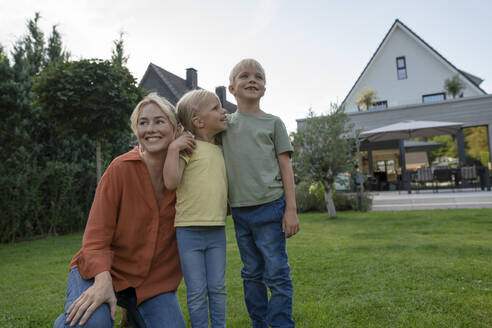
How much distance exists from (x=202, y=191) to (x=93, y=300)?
748mm

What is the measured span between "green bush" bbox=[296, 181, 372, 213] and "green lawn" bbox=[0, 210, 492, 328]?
3.83 m

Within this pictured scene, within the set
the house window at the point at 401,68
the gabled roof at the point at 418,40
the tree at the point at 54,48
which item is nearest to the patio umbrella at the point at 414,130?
the gabled roof at the point at 418,40

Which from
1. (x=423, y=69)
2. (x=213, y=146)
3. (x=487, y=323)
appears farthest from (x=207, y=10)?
(x=423, y=69)

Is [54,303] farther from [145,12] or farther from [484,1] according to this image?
[484,1]

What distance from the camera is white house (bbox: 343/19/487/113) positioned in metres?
19.6

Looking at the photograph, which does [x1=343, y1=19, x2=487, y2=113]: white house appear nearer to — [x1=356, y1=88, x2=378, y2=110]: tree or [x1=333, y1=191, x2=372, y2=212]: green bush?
[x1=356, y1=88, x2=378, y2=110]: tree

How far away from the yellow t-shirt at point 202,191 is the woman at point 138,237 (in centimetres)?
10

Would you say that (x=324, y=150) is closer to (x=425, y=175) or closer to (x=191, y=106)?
(x=425, y=175)

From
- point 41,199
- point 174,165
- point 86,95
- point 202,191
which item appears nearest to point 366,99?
point 86,95

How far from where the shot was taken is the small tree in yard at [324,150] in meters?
8.44

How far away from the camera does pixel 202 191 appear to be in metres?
1.84

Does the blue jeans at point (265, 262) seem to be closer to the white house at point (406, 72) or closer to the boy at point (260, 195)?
the boy at point (260, 195)

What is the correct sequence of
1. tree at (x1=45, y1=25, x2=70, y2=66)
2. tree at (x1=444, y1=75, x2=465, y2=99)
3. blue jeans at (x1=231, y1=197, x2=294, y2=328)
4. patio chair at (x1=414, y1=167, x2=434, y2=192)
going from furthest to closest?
1. tree at (x1=444, y1=75, x2=465, y2=99)
2. patio chair at (x1=414, y1=167, x2=434, y2=192)
3. tree at (x1=45, y1=25, x2=70, y2=66)
4. blue jeans at (x1=231, y1=197, x2=294, y2=328)

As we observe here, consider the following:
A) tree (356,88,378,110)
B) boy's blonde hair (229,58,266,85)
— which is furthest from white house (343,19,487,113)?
boy's blonde hair (229,58,266,85)
